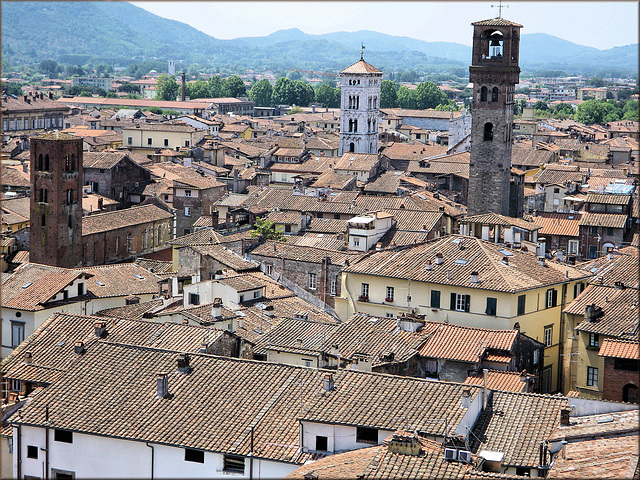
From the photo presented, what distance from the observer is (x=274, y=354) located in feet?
91.0

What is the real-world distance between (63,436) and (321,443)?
5.27m

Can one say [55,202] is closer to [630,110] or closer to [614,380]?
[614,380]

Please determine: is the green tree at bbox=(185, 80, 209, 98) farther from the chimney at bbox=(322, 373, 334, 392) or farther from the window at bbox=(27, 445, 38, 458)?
the chimney at bbox=(322, 373, 334, 392)

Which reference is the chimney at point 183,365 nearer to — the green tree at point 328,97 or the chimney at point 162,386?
the chimney at point 162,386

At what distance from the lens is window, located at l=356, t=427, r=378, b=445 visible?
19547 millimetres

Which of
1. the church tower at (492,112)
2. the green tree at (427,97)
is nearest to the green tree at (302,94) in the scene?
the green tree at (427,97)

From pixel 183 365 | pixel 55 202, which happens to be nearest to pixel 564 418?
pixel 183 365

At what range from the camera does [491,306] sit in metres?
31.0

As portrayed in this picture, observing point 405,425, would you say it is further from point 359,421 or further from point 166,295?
point 166,295

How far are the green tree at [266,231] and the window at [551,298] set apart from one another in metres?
17.2

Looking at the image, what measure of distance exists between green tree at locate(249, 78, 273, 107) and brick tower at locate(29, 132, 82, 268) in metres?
135

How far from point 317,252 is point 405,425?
845 inches

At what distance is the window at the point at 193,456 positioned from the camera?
19469mm

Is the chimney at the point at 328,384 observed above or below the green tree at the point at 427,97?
below
